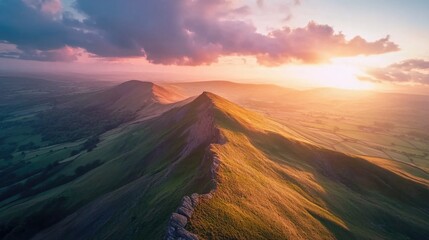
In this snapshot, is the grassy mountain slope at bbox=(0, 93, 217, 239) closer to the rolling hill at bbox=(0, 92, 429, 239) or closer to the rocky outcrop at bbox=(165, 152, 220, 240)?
the rolling hill at bbox=(0, 92, 429, 239)

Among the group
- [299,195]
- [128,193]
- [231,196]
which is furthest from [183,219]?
[128,193]

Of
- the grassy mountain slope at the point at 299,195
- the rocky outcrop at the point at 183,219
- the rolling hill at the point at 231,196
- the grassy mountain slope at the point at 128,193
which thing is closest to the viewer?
the rocky outcrop at the point at 183,219

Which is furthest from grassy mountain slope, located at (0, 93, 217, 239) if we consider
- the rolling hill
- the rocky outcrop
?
the rocky outcrop

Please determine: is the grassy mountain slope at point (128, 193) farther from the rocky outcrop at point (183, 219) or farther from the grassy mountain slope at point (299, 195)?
the grassy mountain slope at point (299, 195)

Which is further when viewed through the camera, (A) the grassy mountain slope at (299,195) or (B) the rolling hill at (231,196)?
(B) the rolling hill at (231,196)

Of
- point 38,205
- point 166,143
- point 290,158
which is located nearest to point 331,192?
point 290,158

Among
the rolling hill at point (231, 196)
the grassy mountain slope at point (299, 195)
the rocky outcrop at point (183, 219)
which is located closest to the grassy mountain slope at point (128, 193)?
the rolling hill at point (231, 196)

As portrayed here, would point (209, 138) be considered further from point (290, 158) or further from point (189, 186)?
point (189, 186)

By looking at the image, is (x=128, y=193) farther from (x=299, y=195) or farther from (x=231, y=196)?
(x=299, y=195)
